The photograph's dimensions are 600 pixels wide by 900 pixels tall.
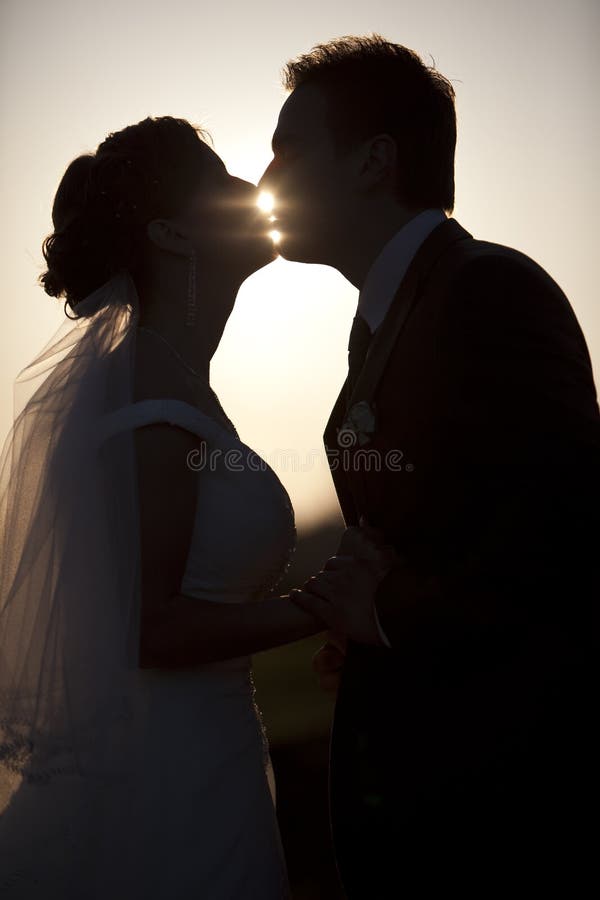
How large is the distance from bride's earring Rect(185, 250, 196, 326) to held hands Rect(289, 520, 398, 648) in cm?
151

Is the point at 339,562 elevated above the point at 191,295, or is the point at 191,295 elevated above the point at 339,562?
the point at 191,295

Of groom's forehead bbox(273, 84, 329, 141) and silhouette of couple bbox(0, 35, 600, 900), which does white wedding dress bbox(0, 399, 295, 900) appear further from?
groom's forehead bbox(273, 84, 329, 141)

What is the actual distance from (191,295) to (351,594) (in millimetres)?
1795

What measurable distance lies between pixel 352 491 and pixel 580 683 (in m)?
0.85

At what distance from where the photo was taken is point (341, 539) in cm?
253

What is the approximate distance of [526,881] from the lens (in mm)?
2117

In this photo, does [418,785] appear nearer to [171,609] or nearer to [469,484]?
[469,484]

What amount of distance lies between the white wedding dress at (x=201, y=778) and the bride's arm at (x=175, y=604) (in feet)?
0.47

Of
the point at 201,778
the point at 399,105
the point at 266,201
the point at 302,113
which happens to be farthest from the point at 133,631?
the point at 399,105

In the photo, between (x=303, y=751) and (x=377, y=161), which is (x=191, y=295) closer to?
(x=377, y=161)

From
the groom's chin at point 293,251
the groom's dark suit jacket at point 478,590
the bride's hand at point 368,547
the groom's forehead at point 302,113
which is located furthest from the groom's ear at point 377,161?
the bride's hand at point 368,547

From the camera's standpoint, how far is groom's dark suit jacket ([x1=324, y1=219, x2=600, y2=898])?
1981mm

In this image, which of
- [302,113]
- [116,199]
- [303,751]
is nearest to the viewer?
[302,113]

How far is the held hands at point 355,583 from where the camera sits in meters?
2.31
